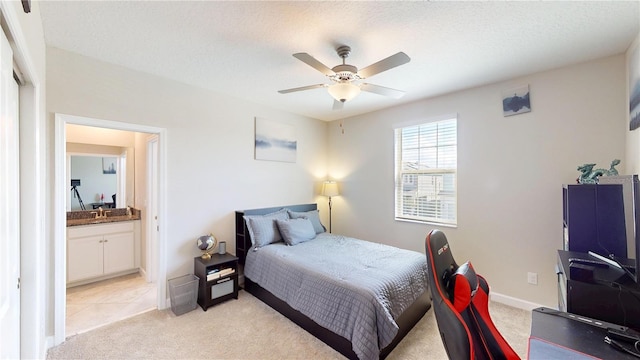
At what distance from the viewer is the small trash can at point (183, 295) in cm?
266

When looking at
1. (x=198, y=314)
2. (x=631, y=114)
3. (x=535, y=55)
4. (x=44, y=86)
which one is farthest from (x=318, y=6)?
(x=198, y=314)

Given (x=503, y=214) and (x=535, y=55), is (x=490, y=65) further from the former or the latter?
(x=503, y=214)

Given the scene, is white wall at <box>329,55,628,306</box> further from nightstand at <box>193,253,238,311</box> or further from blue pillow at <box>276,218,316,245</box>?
nightstand at <box>193,253,238,311</box>

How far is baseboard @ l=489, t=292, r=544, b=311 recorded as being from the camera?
2678mm

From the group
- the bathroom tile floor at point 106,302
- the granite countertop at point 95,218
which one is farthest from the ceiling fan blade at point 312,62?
the granite countertop at point 95,218

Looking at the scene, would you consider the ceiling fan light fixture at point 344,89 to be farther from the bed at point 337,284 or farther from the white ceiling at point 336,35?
the bed at point 337,284

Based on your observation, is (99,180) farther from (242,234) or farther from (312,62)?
(312,62)

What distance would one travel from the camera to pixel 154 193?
3.23 metres

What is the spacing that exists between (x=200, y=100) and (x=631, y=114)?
162 inches

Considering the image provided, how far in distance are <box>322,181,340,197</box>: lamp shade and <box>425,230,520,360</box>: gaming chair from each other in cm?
312

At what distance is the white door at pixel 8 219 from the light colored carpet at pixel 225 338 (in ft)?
2.96

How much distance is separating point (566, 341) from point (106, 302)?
156 inches

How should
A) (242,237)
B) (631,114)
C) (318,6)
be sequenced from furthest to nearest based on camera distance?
1. (242,237)
2. (631,114)
3. (318,6)

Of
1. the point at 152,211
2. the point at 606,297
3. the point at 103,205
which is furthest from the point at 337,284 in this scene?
the point at 103,205
